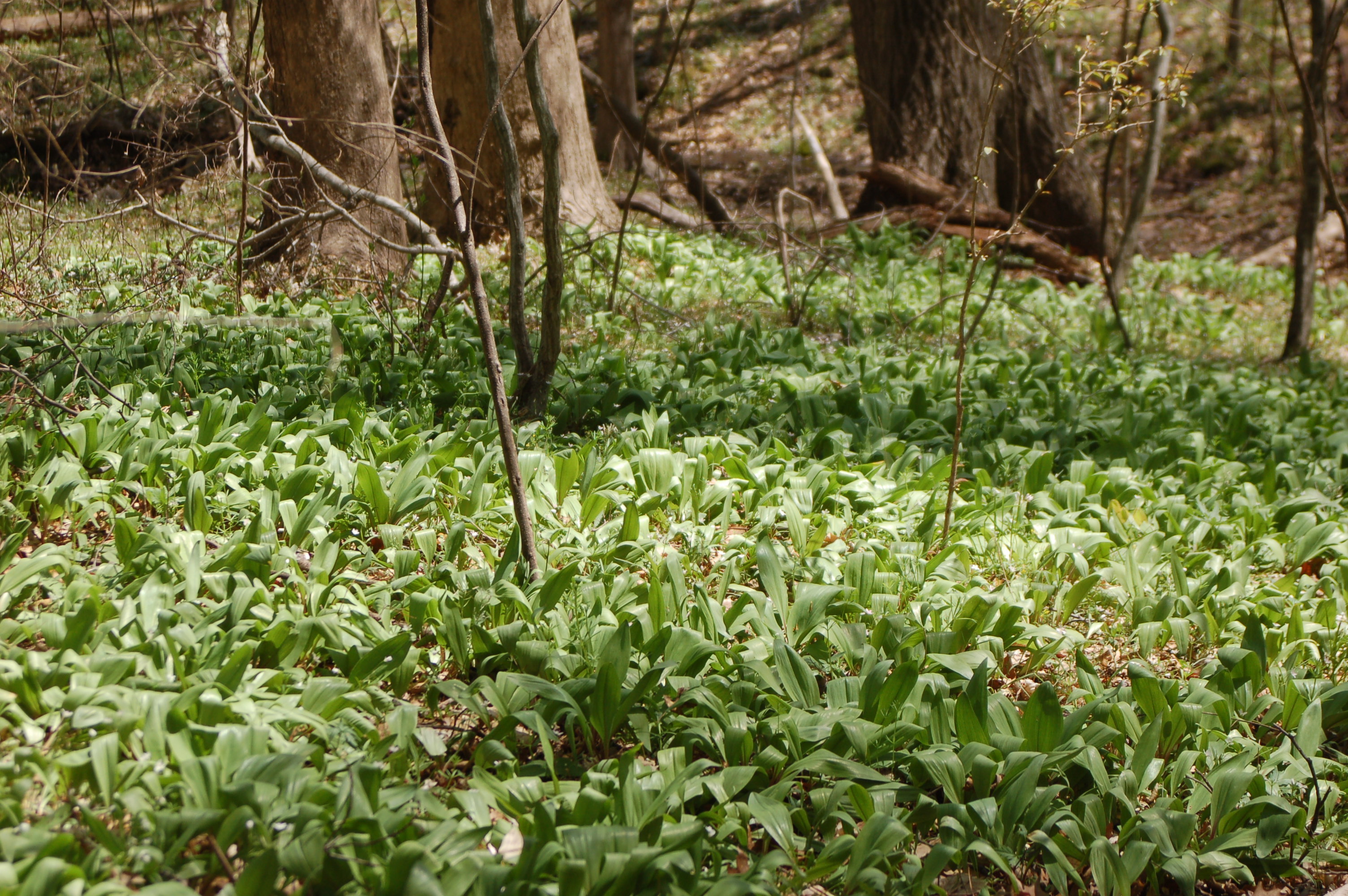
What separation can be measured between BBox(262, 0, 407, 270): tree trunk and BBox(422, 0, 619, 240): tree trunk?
0.83 metres

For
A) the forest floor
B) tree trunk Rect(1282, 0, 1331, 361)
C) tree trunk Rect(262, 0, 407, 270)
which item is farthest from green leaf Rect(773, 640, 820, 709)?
the forest floor

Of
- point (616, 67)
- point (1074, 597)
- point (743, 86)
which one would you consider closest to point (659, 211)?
point (616, 67)

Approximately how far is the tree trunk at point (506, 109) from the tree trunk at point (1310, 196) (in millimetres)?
4927

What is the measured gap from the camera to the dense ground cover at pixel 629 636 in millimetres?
2102

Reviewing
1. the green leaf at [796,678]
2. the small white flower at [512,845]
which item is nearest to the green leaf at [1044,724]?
the green leaf at [796,678]

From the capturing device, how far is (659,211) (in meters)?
8.96

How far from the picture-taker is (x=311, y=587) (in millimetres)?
2850

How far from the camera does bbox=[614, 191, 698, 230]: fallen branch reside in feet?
29.1

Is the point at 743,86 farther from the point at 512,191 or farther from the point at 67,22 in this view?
the point at 512,191

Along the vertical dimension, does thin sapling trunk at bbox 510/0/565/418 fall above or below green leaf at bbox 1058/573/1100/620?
above

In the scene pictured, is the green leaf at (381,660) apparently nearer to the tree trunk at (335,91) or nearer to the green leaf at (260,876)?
the green leaf at (260,876)

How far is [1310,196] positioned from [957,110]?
319 centimetres

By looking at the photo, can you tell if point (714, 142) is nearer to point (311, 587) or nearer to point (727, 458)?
point (727, 458)

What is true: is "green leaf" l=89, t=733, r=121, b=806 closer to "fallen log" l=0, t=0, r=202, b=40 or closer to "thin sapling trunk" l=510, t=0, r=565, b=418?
"thin sapling trunk" l=510, t=0, r=565, b=418
